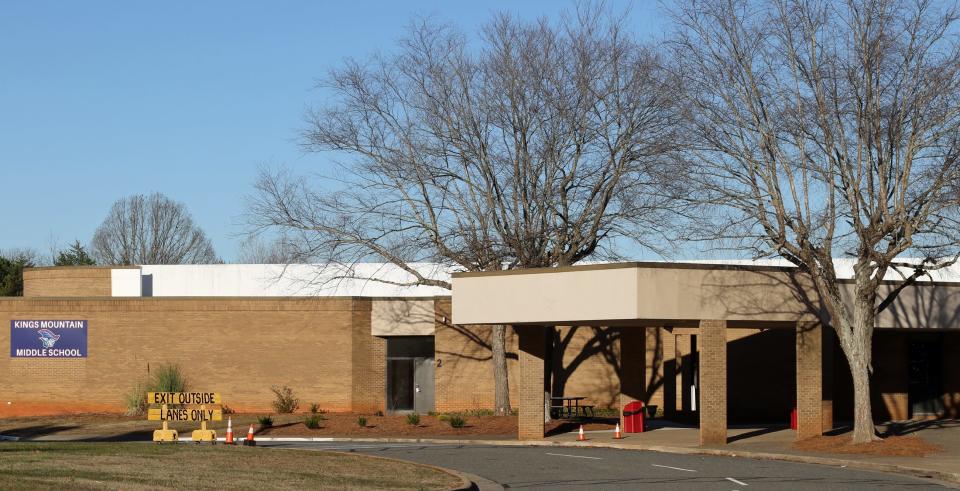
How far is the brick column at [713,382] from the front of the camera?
3094 centimetres

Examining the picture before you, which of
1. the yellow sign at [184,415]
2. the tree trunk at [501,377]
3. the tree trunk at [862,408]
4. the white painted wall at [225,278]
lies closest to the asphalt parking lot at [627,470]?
the yellow sign at [184,415]

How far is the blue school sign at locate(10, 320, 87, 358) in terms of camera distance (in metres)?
47.5

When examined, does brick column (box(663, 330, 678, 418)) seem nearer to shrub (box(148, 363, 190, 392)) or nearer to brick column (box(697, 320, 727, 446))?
brick column (box(697, 320, 727, 446))

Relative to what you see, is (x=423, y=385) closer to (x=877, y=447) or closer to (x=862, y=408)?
(x=862, y=408)

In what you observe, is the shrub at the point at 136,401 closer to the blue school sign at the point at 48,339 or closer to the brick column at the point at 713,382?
the blue school sign at the point at 48,339

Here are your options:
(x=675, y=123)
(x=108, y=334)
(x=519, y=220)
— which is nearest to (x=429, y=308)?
(x=519, y=220)

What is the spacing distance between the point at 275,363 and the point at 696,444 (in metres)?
20.7

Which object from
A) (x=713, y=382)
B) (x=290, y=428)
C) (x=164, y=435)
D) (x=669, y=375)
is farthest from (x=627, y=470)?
(x=669, y=375)

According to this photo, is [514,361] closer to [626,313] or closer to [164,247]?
[626,313]

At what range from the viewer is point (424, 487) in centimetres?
2000

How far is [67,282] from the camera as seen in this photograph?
58094 millimetres

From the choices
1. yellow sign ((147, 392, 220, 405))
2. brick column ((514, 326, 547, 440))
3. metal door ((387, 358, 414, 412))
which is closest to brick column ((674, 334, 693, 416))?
brick column ((514, 326, 547, 440))

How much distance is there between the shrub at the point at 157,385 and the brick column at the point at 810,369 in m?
23.8

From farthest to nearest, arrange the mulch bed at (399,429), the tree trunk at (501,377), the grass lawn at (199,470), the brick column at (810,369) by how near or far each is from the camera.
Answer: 1. the tree trunk at (501,377)
2. the mulch bed at (399,429)
3. the brick column at (810,369)
4. the grass lawn at (199,470)
